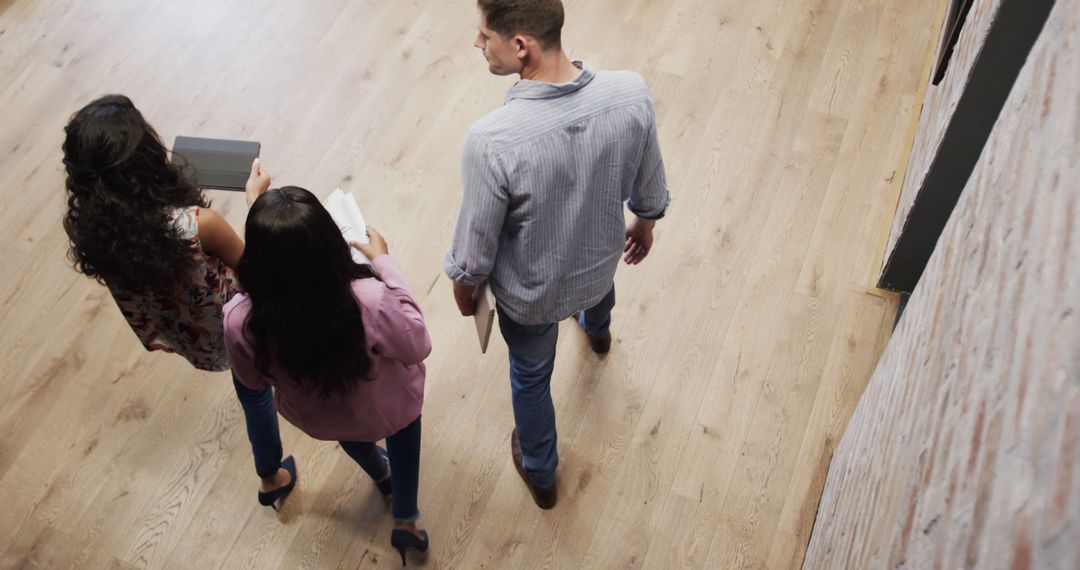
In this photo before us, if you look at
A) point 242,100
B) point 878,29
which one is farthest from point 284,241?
point 878,29

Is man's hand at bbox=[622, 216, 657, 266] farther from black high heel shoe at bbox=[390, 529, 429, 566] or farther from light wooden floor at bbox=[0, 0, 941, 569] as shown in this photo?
black high heel shoe at bbox=[390, 529, 429, 566]

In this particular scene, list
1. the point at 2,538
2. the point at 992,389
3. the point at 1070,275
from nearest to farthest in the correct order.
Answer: the point at 1070,275, the point at 992,389, the point at 2,538

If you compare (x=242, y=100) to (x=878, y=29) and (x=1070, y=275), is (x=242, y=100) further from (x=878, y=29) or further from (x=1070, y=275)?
(x=1070, y=275)

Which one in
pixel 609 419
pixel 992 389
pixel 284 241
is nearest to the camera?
pixel 992 389

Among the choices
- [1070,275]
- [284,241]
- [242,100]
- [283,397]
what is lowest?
[242,100]

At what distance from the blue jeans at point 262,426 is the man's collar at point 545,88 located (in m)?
0.97

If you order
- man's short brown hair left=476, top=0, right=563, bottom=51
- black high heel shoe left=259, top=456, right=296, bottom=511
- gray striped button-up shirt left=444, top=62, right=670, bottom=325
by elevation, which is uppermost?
man's short brown hair left=476, top=0, right=563, bottom=51

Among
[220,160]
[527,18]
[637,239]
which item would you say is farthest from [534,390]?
[220,160]

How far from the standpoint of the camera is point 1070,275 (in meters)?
0.93

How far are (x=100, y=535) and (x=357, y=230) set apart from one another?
3.68 feet

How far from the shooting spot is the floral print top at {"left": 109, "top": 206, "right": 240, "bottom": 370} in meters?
1.90

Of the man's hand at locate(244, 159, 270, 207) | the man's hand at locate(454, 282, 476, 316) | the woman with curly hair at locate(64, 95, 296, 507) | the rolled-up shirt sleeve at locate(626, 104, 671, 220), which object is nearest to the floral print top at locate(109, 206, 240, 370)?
the woman with curly hair at locate(64, 95, 296, 507)

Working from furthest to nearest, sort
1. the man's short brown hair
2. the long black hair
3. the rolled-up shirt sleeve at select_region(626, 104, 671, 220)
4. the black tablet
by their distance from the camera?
the black tablet < the rolled-up shirt sleeve at select_region(626, 104, 671, 220) < the man's short brown hair < the long black hair

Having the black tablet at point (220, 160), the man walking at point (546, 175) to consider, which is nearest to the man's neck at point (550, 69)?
the man walking at point (546, 175)
